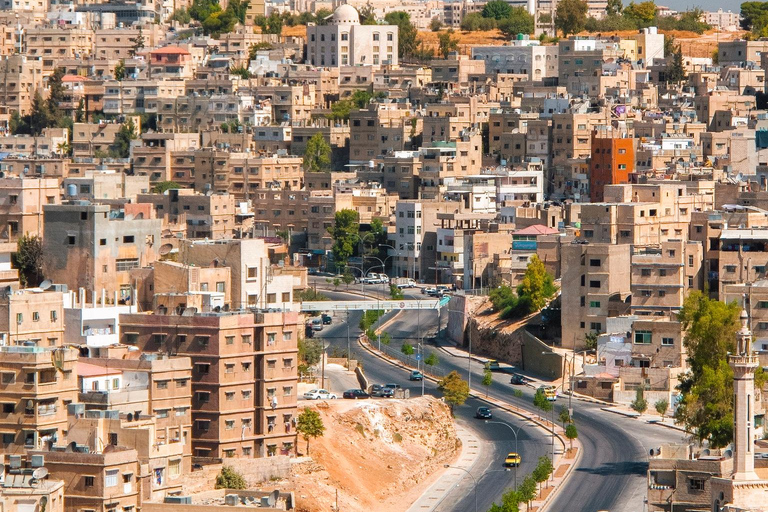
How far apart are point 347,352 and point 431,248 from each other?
1938 cm

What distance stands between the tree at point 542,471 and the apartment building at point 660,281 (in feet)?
47.7

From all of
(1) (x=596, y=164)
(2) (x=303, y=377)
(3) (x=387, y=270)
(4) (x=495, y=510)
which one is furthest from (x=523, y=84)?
(4) (x=495, y=510)

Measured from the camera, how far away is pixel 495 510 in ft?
188

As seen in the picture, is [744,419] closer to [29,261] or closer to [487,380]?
[29,261]

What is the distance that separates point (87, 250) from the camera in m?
65.5

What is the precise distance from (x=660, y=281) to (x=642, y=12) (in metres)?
89.5

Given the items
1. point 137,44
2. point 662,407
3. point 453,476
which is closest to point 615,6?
point 137,44

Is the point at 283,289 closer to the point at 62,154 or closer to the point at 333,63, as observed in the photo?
the point at 62,154

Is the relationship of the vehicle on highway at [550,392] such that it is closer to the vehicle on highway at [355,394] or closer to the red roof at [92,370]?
the vehicle on highway at [355,394]

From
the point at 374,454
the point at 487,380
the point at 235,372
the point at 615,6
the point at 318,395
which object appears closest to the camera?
the point at 235,372

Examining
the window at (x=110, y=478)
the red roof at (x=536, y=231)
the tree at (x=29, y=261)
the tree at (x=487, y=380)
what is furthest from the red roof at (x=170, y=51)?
the window at (x=110, y=478)

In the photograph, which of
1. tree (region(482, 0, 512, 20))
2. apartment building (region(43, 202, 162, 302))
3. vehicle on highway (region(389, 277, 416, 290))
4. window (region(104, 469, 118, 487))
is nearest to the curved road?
apartment building (region(43, 202, 162, 302))

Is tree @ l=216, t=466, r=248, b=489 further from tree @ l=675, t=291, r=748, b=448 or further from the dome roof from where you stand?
the dome roof

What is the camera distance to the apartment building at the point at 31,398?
167ft
